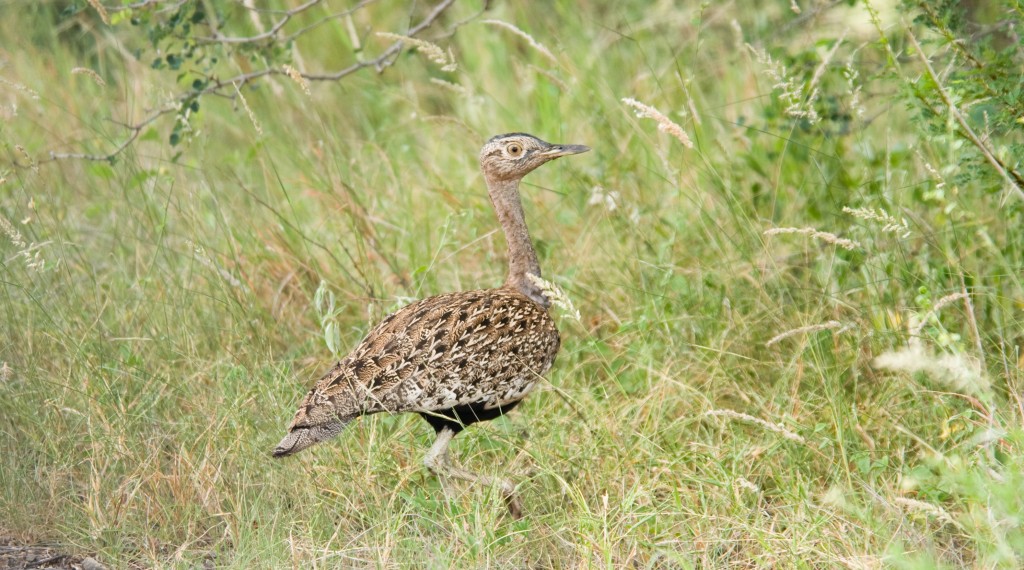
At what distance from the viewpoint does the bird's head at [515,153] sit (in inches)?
177

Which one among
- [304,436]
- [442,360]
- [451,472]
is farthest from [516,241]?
[304,436]

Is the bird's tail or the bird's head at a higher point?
the bird's head

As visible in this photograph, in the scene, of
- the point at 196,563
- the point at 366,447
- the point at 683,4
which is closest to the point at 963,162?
the point at 366,447

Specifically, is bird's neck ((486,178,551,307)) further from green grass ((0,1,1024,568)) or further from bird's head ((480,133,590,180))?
green grass ((0,1,1024,568))

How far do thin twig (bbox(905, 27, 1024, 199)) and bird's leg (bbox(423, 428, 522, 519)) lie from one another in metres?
1.69

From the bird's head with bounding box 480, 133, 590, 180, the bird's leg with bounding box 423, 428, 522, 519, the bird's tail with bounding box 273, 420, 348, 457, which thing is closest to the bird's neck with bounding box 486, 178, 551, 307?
the bird's head with bounding box 480, 133, 590, 180

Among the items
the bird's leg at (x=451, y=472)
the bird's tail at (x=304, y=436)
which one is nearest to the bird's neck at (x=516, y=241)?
the bird's leg at (x=451, y=472)

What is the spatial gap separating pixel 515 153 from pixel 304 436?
1.44m

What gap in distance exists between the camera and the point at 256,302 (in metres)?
4.91

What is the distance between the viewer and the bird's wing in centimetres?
379

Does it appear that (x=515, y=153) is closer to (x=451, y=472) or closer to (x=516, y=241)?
(x=516, y=241)

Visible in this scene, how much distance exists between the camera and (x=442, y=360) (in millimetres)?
3887

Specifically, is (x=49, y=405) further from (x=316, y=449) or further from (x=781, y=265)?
(x=781, y=265)

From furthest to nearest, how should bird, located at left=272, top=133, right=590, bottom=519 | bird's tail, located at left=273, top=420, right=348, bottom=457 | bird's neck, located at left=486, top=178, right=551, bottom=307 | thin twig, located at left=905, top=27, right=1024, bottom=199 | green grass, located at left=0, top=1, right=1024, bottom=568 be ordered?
bird's neck, located at left=486, top=178, right=551, bottom=307
bird, located at left=272, top=133, right=590, bottom=519
bird's tail, located at left=273, top=420, right=348, bottom=457
green grass, located at left=0, top=1, right=1024, bottom=568
thin twig, located at left=905, top=27, right=1024, bottom=199
